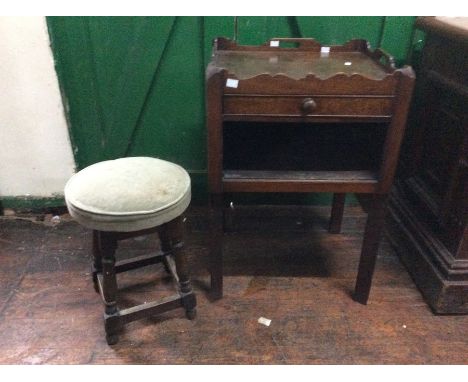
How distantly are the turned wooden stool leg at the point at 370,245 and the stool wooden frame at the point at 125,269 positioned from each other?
0.66 metres

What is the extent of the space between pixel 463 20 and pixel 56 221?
2092mm

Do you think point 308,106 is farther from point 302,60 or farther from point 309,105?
point 302,60

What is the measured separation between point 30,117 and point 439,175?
74.9 inches

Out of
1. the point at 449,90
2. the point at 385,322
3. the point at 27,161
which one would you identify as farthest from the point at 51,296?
the point at 449,90

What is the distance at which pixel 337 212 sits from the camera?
2.07m

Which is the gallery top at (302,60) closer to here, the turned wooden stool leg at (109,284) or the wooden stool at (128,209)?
the wooden stool at (128,209)

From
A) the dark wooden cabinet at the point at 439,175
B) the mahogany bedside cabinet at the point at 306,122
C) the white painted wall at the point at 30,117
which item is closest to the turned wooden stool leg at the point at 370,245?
the mahogany bedside cabinet at the point at 306,122

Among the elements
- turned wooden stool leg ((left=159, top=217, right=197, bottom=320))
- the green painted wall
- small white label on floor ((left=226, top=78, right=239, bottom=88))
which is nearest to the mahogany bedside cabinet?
small white label on floor ((left=226, top=78, right=239, bottom=88))

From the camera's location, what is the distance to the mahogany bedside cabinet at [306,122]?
4.22 ft

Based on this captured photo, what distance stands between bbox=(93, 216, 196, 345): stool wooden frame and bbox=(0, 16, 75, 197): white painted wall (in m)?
0.80

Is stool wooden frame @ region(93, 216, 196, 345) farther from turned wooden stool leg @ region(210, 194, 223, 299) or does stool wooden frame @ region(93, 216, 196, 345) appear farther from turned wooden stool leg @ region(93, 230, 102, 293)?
turned wooden stool leg @ region(210, 194, 223, 299)

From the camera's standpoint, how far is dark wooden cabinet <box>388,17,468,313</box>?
152 centimetres

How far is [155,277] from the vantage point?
1813mm

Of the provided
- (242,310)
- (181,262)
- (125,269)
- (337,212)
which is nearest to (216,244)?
(181,262)
